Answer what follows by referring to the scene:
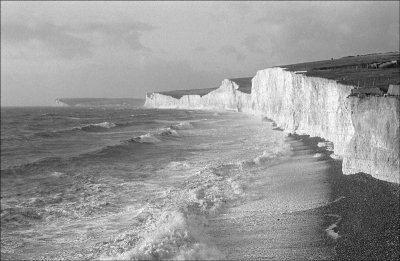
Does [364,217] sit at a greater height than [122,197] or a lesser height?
greater

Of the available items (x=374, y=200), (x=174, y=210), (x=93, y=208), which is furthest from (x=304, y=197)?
(x=93, y=208)

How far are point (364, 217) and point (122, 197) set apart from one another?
35.5 feet

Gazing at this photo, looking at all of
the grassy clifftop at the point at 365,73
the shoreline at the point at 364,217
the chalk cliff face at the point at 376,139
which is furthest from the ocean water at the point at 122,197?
the grassy clifftop at the point at 365,73

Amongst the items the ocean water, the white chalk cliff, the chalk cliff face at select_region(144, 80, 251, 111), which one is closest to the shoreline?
the white chalk cliff

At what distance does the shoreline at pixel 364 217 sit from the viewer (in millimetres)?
10852

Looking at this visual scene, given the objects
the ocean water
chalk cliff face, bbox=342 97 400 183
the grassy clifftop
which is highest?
the grassy clifftop

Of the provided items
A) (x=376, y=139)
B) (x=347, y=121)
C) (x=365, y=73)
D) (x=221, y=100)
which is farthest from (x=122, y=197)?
(x=221, y=100)

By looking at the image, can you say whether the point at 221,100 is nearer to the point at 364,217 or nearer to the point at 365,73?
the point at 365,73

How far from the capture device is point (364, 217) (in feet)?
43.3

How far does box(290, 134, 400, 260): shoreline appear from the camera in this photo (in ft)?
35.6

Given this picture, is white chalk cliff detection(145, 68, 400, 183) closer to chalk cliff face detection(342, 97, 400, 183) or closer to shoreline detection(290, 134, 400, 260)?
chalk cliff face detection(342, 97, 400, 183)

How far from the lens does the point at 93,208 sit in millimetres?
16656

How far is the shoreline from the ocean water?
3.85 metres

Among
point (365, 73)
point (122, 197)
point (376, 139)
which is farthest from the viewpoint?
point (365, 73)
